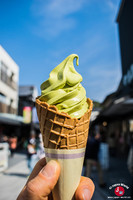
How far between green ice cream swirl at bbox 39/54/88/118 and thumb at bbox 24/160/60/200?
22.5 inches

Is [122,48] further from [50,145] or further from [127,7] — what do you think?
[50,145]

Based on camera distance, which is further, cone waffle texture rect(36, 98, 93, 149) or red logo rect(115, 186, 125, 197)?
red logo rect(115, 186, 125, 197)

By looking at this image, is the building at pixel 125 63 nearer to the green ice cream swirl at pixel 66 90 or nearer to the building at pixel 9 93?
the green ice cream swirl at pixel 66 90

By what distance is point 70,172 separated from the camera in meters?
1.65

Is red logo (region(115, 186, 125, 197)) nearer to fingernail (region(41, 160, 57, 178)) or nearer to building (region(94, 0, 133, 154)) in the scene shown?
fingernail (region(41, 160, 57, 178))

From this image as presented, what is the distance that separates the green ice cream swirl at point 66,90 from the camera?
5.88 feet

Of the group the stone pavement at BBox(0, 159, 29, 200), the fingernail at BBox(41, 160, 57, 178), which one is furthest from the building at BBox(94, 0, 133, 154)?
the fingernail at BBox(41, 160, 57, 178)

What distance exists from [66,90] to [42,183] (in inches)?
38.9

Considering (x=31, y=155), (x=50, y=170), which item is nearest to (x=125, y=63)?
(x=31, y=155)

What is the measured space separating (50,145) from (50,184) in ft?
1.20

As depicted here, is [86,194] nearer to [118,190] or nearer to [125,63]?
[118,190]

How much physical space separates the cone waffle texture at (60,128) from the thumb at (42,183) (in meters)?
0.23

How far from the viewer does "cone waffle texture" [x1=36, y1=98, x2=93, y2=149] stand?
1.68 meters

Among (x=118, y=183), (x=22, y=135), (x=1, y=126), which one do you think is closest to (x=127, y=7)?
(x=118, y=183)
